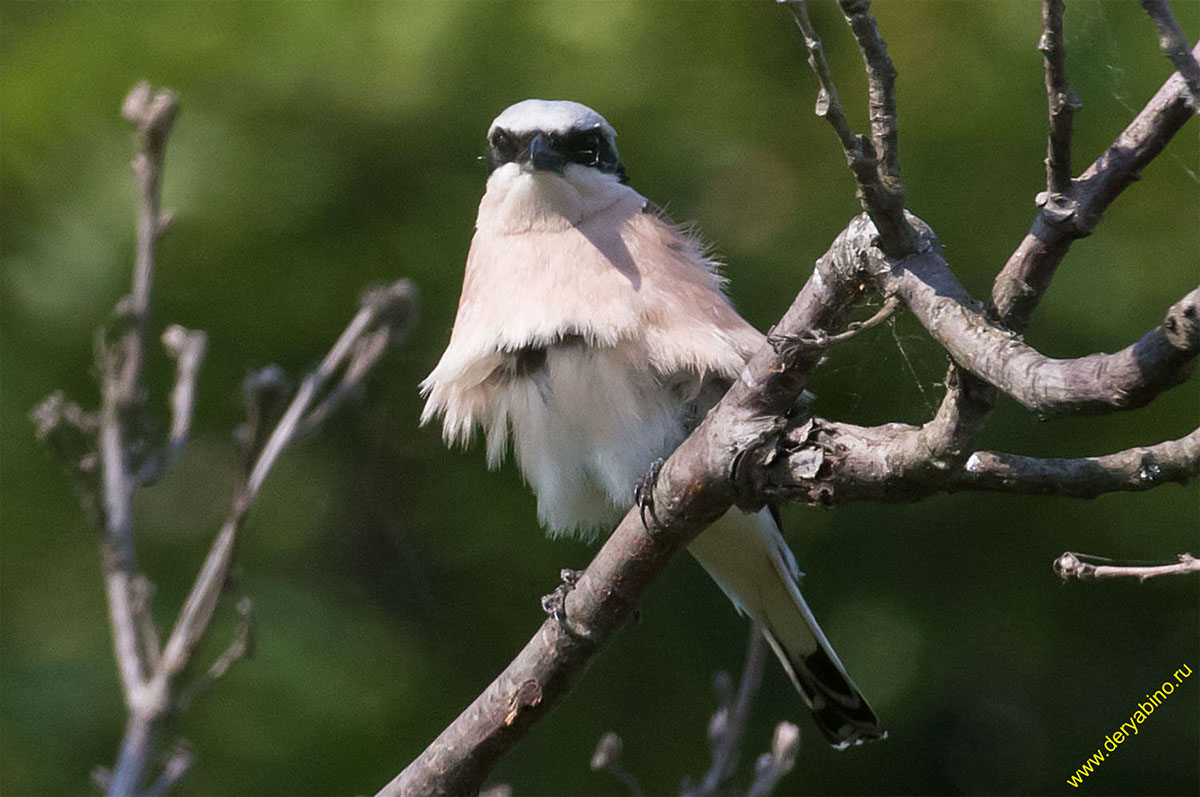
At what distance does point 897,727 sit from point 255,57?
89.3 inches

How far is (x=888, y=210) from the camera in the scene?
4.60 feet

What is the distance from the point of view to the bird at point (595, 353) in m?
2.31

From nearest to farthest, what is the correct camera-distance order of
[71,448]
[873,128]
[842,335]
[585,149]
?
1. [873,128]
2. [842,335]
3. [71,448]
4. [585,149]

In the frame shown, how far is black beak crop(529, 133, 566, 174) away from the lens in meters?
2.54

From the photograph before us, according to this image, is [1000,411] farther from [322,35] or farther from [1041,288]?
[322,35]

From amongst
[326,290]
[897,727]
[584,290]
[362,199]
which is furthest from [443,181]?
[897,727]

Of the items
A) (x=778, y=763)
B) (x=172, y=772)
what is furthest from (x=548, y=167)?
(x=172, y=772)

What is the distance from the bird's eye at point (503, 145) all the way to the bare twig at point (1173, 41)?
5.57ft

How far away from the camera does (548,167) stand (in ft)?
8.36

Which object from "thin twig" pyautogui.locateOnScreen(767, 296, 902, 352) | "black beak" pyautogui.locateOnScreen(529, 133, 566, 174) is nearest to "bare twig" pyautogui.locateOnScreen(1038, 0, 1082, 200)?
"thin twig" pyautogui.locateOnScreen(767, 296, 902, 352)

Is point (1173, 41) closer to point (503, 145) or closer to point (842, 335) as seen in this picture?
point (842, 335)

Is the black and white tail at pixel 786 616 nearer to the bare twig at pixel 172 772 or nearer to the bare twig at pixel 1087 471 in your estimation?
the bare twig at pixel 172 772

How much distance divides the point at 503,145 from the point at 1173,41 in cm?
178

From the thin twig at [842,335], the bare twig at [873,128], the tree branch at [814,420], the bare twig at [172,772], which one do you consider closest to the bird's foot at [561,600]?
the tree branch at [814,420]
